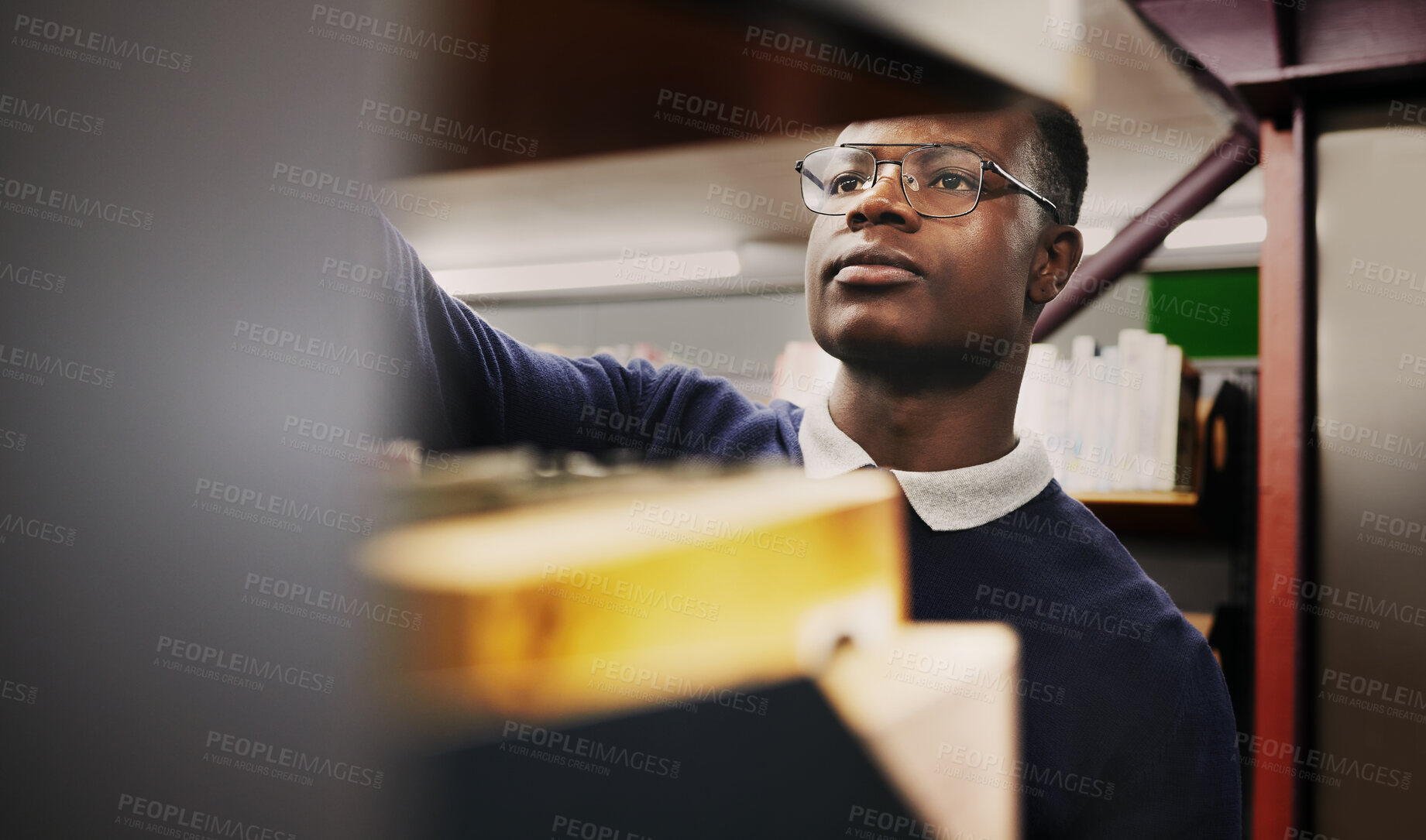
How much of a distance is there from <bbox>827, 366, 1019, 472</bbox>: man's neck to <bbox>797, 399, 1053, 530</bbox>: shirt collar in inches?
0.5

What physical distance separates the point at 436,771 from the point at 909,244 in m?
0.71

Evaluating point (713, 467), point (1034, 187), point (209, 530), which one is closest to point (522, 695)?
point (713, 467)

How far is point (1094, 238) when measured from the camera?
4.04 ft

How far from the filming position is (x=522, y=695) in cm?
92

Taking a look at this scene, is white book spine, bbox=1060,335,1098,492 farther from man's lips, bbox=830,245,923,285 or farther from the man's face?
man's lips, bbox=830,245,923,285

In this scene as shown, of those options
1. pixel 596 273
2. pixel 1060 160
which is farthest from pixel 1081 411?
pixel 596 273

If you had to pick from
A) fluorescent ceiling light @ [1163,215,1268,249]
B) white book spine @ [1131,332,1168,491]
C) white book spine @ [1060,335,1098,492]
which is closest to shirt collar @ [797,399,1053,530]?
white book spine @ [1060,335,1098,492]

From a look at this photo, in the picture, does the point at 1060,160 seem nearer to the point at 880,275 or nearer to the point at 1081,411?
the point at 880,275

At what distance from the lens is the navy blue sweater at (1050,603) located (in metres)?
0.98

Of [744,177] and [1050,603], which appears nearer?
[1050,603]

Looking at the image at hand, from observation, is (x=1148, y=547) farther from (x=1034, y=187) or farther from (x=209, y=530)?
(x=209, y=530)

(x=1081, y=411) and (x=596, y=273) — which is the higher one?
(x=596, y=273)

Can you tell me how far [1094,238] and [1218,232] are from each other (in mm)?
929

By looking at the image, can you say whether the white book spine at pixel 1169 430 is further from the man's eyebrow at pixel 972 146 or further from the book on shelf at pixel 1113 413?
the man's eyebrow at pixel 972 146
